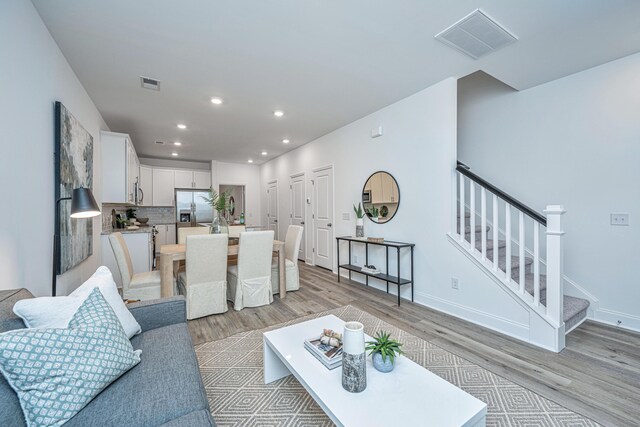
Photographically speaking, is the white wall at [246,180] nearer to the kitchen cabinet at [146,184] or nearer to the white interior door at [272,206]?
the white interior door at [272,206]

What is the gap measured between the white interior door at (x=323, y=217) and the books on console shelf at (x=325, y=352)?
340cm

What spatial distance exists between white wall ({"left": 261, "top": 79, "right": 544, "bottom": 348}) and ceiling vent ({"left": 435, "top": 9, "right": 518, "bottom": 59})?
58cm

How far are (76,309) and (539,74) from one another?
4.15 meters

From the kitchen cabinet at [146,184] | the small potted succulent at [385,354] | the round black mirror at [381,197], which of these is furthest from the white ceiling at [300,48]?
the kitchen cabinet at [146,184]

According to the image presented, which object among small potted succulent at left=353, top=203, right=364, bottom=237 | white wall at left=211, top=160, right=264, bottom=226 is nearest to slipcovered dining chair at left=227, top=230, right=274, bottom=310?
small potted succulent at left=353, top=203, right=364, bottom=237

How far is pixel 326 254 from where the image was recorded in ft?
17.0

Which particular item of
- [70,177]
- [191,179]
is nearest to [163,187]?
[191,179]

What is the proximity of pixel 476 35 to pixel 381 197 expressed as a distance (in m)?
2.08

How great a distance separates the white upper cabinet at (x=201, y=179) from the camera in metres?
7.18

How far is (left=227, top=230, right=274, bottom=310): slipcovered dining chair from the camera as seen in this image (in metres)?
3.15

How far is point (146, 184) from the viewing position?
6.56m

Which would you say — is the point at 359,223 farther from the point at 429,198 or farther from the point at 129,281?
the point at 129,281

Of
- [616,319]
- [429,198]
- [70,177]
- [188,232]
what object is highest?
[70,177]

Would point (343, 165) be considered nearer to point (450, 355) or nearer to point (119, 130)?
point (450, 355)
